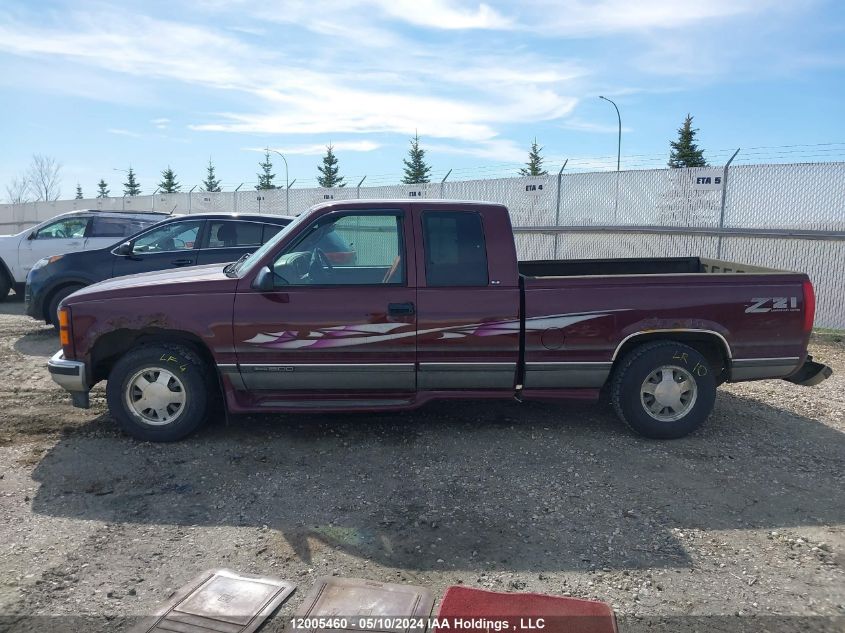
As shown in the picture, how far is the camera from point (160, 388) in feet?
17.2

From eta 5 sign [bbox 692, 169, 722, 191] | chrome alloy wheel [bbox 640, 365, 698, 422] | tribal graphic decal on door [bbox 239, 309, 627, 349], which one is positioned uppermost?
eta 5 sign [bbox 692, 169, 722, 191]

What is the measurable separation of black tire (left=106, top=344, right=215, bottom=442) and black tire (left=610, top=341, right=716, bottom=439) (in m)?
3.23

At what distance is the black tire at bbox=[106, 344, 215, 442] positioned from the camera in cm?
521

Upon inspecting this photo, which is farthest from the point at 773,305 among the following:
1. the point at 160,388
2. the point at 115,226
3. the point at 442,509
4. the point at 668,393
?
the point at 115,226

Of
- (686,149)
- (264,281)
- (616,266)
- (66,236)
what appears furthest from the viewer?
(686,149)

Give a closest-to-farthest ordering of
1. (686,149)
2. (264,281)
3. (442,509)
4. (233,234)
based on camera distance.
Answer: (442,509) → (264,281) → (233,234) → (686,149)

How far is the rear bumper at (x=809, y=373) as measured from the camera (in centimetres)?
547

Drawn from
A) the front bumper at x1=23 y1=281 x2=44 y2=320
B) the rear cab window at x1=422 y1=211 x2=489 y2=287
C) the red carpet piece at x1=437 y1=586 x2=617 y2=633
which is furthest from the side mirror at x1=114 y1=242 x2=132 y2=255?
the red carpet piece at x1=437 y1=586 x2=617 y2=633

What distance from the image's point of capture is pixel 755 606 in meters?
3.25

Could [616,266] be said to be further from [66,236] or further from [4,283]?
[4,283]

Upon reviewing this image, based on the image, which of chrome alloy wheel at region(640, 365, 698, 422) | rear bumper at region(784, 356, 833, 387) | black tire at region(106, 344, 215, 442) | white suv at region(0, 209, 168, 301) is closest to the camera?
black tire at region(106, 344, 215, 442)

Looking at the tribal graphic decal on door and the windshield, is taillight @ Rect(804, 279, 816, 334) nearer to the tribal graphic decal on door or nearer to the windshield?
the tribal graphic decal on door

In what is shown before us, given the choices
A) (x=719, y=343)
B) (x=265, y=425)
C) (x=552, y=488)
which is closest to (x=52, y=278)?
(x=265, y=425)

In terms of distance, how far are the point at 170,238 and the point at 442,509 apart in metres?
6.44
